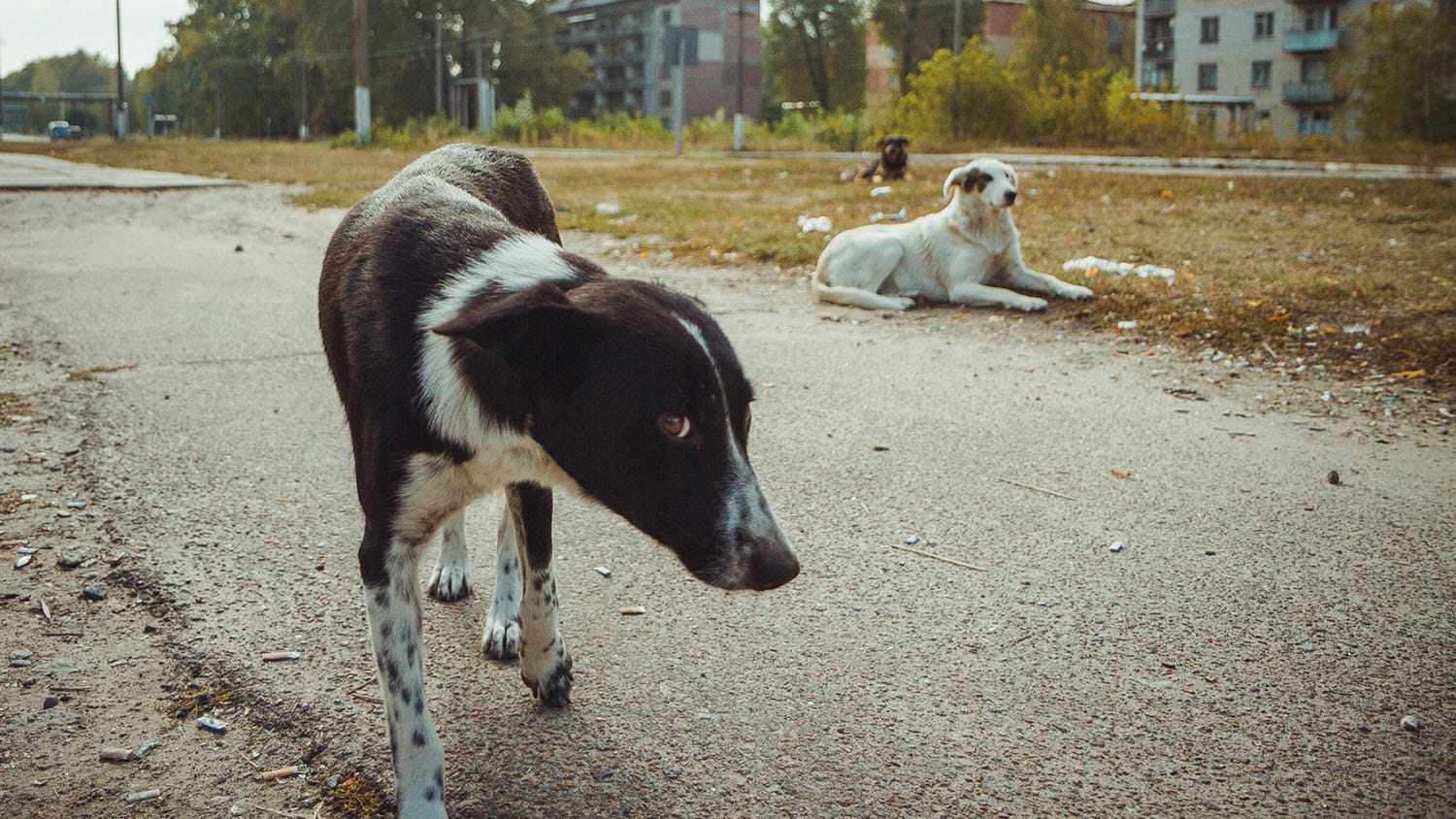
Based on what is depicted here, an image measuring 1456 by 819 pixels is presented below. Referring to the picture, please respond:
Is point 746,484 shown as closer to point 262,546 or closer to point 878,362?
point 262,546

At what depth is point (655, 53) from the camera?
8381 cm

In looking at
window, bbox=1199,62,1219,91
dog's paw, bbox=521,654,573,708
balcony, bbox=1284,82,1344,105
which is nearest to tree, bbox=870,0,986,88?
window, bbox=1199,62,1219,91

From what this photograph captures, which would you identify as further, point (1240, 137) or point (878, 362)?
point (1240, 137)

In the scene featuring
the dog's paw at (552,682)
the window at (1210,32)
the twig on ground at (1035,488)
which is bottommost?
the dog's paw at (552,682)

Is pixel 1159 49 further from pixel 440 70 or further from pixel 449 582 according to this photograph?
pixel 449 582

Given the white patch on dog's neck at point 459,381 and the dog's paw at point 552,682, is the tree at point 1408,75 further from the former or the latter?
the white patch on dog's neck at point 459,381

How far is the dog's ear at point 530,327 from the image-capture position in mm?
2131

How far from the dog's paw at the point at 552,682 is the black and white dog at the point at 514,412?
0.41 metres

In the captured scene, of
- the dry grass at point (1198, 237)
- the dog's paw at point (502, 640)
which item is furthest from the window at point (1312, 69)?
the dog's paw at point (502, 640)

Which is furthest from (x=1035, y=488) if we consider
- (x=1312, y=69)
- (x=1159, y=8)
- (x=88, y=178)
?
(x=1159, y=8)

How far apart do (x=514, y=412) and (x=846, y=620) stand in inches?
55.7

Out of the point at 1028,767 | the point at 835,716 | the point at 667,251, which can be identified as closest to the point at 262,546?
the point at 835,716

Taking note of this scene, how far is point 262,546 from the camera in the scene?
3795mm

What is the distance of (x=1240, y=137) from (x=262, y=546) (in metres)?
28.8
